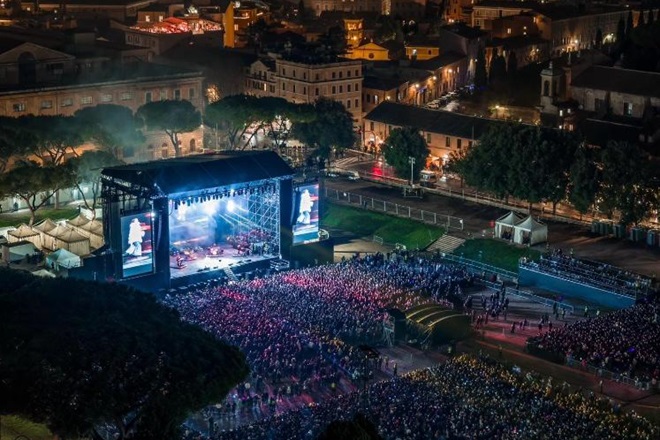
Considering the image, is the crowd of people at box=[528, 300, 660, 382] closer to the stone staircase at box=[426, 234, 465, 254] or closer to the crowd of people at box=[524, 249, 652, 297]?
the crowd of people at box=[524, 249, 652, 297]

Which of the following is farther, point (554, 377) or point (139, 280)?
point (139, 280)

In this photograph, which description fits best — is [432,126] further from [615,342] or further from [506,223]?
[615,342]

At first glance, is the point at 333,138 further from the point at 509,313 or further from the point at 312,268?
the point at 509,313

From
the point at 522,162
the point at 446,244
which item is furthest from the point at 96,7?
the point at 446,244

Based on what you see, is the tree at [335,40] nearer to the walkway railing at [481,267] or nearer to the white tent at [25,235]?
the walkway railing at [481,267]

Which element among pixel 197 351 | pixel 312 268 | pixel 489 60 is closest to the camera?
pixel 197 351

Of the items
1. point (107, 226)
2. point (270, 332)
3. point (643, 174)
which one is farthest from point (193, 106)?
point (270, 332)

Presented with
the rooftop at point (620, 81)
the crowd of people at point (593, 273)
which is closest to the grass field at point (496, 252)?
the crowd of people at point (593, 273)
